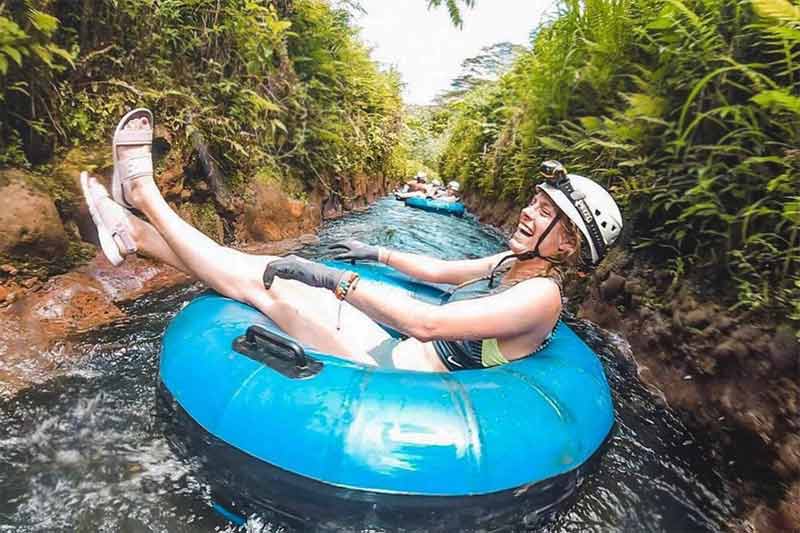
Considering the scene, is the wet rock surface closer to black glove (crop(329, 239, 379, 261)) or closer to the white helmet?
black glove (crop(329, 239, 379, 261))

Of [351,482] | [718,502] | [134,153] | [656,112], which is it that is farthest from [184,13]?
[718,502]

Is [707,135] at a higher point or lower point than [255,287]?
higher

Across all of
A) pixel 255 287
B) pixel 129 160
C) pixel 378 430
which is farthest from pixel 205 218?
pixel 378 430

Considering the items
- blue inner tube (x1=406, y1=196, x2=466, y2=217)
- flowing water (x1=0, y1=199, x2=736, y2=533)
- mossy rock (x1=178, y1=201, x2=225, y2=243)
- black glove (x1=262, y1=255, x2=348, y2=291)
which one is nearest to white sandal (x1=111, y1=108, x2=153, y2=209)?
flowing water (x1=0, y1=199, x2=736, y2=533)

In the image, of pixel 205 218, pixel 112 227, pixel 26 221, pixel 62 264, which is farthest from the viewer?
pixel 205 218

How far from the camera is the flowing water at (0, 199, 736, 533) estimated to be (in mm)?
1594

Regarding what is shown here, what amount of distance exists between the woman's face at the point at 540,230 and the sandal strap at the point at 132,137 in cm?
211

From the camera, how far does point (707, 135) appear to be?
2.75 m

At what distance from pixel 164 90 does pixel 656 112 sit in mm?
3921

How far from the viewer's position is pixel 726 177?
2.48 meters

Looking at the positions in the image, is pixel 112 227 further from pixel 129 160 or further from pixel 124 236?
pixel 129 160

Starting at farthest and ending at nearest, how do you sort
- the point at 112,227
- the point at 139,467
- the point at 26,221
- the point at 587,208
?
the point at 26,221, the point at 112,227, the point at 587,208, the point at 139,467

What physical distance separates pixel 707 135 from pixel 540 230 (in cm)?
142

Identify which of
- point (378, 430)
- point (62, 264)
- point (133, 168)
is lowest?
point (62, 264)
